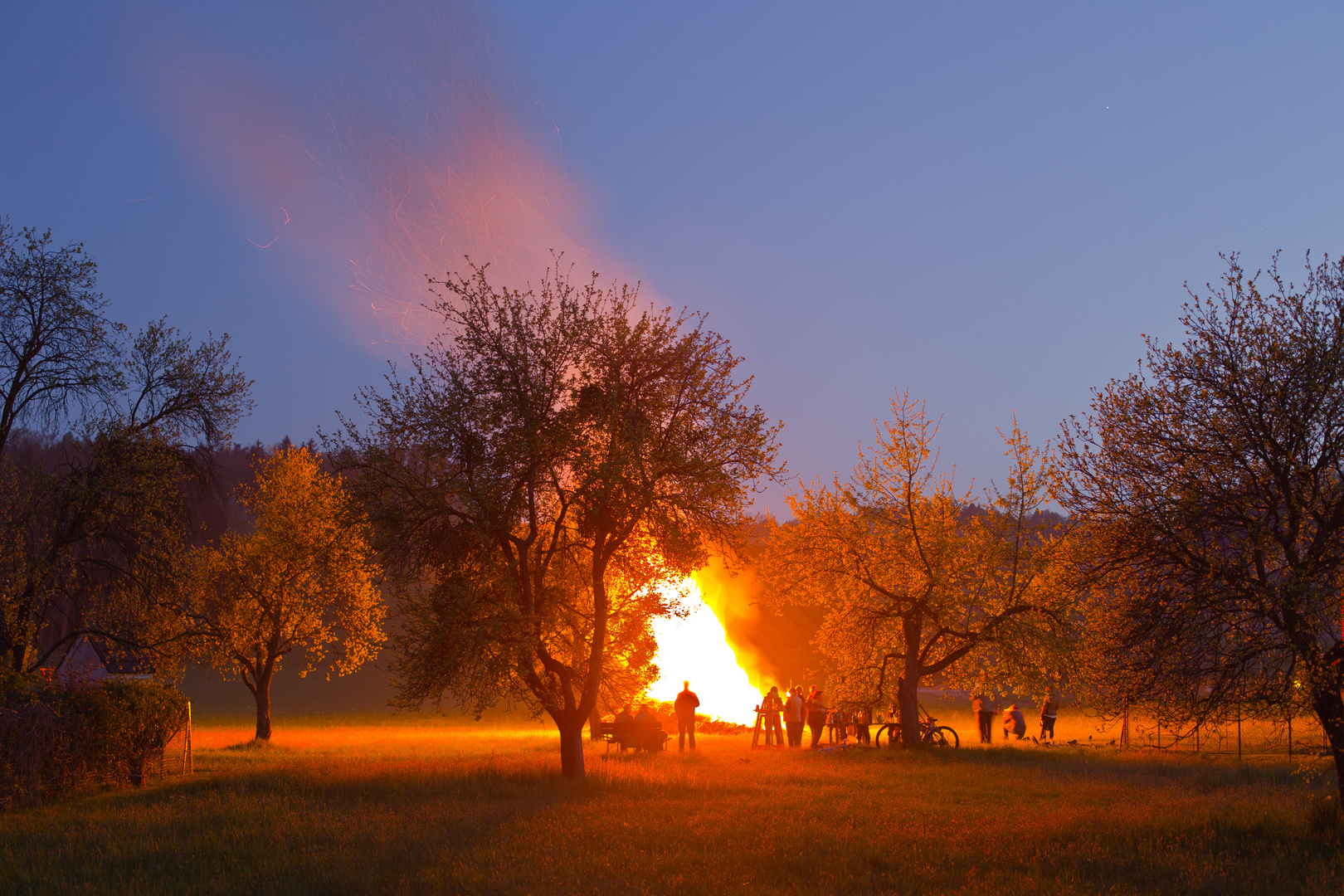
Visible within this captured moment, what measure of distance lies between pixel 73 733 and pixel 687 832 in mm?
14325

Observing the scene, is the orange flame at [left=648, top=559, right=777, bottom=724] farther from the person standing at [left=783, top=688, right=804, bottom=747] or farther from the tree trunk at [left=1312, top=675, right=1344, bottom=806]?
the tree trunk at [left=1312, top=675, right=1344, bottom=806]

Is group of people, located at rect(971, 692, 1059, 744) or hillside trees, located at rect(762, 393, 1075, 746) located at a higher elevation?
hillside trees, located at rect(762, 393, 1075, 746)

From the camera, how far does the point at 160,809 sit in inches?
647

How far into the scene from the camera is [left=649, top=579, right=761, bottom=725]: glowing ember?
175 feet

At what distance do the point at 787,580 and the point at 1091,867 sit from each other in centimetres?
1869

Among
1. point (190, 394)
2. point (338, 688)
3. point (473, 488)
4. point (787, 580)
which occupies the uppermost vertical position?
point (190, 394)

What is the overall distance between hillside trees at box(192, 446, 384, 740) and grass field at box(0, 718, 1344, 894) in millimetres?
11995

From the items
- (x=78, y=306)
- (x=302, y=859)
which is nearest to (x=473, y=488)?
(x=302, y=859)

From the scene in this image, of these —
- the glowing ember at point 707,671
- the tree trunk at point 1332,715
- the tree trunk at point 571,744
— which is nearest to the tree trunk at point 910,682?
the tree trunk at point 571,744

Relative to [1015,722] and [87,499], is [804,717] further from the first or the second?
[87,499]

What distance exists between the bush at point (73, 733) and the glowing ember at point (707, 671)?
32739mm

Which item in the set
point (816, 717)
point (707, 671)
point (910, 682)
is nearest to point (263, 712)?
point (816, 717)

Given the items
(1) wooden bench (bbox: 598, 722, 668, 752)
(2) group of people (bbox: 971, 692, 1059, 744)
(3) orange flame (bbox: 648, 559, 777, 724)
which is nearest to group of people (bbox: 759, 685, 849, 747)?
(1) wooden bench (bbox: 598, 722, 668, 752)

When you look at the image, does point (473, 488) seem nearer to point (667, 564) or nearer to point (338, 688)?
point (667, 564)
